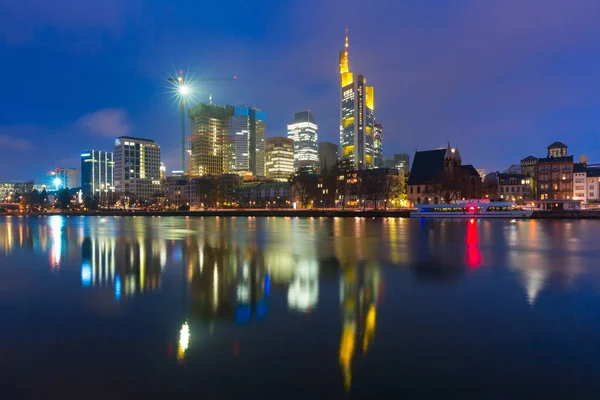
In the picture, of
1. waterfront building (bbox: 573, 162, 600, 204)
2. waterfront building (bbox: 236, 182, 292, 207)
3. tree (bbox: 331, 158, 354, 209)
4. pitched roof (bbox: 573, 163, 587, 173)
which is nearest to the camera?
waterfront building (bbox: 573, 162, 600, 204)

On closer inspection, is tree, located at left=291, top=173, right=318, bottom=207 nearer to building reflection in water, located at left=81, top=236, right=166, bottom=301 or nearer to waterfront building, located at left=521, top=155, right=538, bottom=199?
waterfront building, located at left=521, top=155, right=538, bottom=199

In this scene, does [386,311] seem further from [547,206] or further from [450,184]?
[450,184]

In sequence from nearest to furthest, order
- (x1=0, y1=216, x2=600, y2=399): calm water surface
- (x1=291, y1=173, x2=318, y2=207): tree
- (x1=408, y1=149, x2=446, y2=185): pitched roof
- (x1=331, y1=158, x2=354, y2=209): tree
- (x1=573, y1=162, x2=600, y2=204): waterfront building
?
(x1=0, y1=216, x2=600, y2=399): calm water surface, (x1=573, y1=162, x2=600, y2=204): waterfront building, (x1=331, y1=158, x2=354, y2=209): tree, (x1=291, y1=173, x2=318, y2=207): tree, (x1=408, y1=149, x2=446, y2=185): pitched roof

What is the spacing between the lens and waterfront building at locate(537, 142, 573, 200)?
109m

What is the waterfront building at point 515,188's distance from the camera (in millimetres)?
119875

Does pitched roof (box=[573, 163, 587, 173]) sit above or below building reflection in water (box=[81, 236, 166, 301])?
above

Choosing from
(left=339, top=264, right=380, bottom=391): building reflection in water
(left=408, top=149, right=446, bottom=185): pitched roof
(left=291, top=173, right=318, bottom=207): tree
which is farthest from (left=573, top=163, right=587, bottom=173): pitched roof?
(left=339, top=264, right=380, bottom=391): building reflection in water

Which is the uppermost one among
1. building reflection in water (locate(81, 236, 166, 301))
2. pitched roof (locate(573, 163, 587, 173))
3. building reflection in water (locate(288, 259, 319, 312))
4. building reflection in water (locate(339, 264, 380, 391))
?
pitched roof (locate(573, 163, 587, 173))

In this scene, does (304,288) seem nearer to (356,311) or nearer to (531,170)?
(356,311)

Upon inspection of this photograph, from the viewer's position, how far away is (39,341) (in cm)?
870

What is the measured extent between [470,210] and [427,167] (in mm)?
50820

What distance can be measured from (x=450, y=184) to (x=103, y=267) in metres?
99.0

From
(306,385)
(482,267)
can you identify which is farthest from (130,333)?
(482,267)

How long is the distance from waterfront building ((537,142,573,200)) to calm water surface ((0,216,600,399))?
110887 mm
